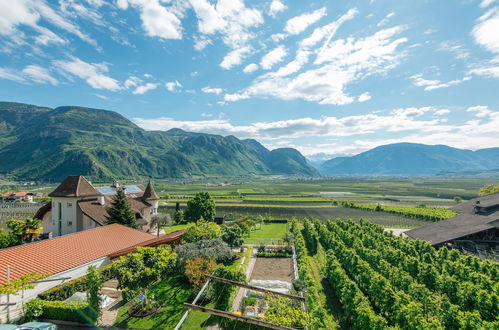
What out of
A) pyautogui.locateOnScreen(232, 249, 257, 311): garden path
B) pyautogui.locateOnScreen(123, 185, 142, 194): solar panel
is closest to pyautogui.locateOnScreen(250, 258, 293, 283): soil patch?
pyautogui.locateOnScreen(232, 249, 257, 311): garden path

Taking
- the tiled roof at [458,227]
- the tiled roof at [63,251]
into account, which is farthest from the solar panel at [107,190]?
the tiled roof at [458,227]

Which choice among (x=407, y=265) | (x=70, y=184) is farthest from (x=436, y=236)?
(x=70, y=184)

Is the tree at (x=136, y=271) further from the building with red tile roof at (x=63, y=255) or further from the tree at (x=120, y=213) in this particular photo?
the tree at (x=120, y=213)

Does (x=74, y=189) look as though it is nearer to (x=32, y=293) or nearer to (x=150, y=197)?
(x=150, y=197)

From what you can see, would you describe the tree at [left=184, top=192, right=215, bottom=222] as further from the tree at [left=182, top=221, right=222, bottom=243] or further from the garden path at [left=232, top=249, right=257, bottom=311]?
the garden path at [left=232, top=249, right=257, bottom=311]

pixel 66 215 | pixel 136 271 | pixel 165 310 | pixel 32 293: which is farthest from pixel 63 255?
pixel 66 215

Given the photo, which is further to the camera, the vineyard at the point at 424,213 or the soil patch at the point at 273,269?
the vineyard at the point at 424,213
